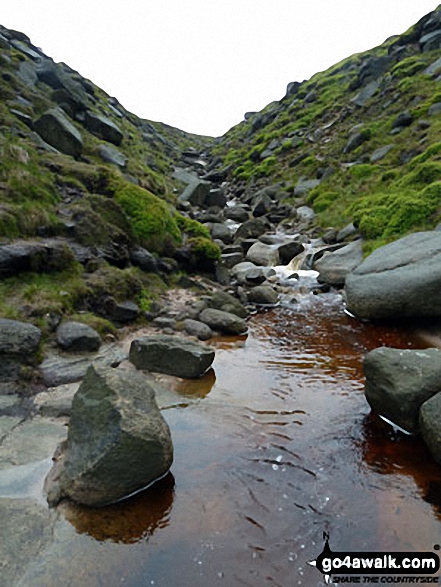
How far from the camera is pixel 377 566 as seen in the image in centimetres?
395

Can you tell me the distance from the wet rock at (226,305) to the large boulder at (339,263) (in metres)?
5.18

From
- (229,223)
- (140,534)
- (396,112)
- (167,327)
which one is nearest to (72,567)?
(140,534)

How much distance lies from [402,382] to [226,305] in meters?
7.28

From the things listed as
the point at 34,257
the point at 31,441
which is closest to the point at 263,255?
the point at 34,257

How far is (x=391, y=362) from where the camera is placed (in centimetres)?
642

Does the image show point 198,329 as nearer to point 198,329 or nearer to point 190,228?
point 198,329

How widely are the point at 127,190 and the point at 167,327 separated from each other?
7122mm

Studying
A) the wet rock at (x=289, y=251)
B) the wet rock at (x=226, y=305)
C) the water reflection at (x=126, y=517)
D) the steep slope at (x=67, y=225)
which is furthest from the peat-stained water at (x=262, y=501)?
the wet rock at (x=289, y=251)

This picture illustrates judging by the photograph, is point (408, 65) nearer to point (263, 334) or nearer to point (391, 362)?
point (263, 334)

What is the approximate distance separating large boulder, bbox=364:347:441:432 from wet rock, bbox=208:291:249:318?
20.8ft

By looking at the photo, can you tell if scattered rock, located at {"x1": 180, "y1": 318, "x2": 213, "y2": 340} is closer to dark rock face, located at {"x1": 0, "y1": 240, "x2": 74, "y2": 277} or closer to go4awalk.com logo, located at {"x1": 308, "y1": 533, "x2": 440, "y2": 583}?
dark rock face, located at {"x1": 0, "y1": 240, "x2": 74, "y2": 277}

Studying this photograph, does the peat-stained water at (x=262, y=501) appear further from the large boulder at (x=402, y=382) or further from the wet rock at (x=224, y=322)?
the wet rock at (x=224, y=322)

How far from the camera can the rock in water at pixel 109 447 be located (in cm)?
452

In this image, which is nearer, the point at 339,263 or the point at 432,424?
the point at 432,424
